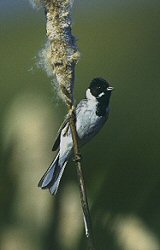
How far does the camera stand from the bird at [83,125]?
321cm

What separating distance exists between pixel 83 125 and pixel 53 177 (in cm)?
→ 30

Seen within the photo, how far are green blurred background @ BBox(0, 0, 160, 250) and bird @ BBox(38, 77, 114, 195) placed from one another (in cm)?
3

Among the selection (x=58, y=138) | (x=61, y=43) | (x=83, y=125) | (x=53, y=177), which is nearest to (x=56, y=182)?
(x=53, y=177)

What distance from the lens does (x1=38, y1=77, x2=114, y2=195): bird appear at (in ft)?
10.5

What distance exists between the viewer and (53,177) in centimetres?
336

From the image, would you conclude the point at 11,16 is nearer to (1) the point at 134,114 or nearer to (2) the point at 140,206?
(1) the point at 134,114

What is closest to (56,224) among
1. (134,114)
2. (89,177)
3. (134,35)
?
(89,177)

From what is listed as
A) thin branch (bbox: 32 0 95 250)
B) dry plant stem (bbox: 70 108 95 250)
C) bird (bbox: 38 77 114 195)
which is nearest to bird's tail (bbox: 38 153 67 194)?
bird (bbox: 38 77 114 195)

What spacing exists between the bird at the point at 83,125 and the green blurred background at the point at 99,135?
3 cm

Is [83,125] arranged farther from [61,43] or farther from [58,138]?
[61,43]

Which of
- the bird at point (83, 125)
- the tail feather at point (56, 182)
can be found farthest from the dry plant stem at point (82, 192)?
the tail feather at point (56, 182)

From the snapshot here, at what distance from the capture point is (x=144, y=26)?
3.32 m

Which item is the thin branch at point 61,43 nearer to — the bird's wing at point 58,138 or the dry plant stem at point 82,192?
the dry plant stem at point 82,192

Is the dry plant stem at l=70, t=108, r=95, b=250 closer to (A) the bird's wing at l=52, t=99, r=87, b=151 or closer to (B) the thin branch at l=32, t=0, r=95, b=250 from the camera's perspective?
(A) the bird's wing at l=52, t=99, r=87, b=151
